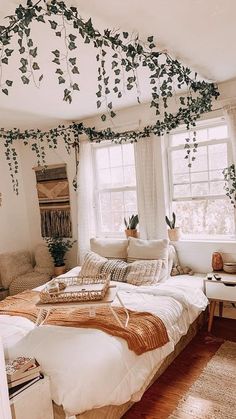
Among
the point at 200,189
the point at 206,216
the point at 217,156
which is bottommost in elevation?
the point at 206,216

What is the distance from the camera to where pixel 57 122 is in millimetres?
4645

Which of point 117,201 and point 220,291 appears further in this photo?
point 117,201

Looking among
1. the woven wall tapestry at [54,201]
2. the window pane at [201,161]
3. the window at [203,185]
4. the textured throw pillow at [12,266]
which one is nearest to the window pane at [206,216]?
the window at [203,185]

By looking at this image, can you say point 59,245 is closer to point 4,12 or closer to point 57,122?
point 57,122

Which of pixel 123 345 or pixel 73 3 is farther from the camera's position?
pixel 123 345

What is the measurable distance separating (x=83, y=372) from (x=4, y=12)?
2.18 meters

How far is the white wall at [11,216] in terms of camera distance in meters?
5.00

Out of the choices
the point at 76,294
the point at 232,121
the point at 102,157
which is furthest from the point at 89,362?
the point at 102,157

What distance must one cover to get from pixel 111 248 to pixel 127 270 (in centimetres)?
53

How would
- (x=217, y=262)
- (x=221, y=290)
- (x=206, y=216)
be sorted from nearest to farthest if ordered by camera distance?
(x=221, y=290) → (x=217, y=262) → (x=206, y=216)

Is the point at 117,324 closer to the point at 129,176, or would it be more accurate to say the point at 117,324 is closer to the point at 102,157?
the point at 129,176

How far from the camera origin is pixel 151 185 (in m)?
4.04

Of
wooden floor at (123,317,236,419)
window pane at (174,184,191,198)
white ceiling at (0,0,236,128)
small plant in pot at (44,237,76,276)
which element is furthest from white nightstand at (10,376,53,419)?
small plant in pot at (44,237,76,276)

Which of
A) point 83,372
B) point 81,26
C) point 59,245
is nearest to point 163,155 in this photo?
point 59,245
